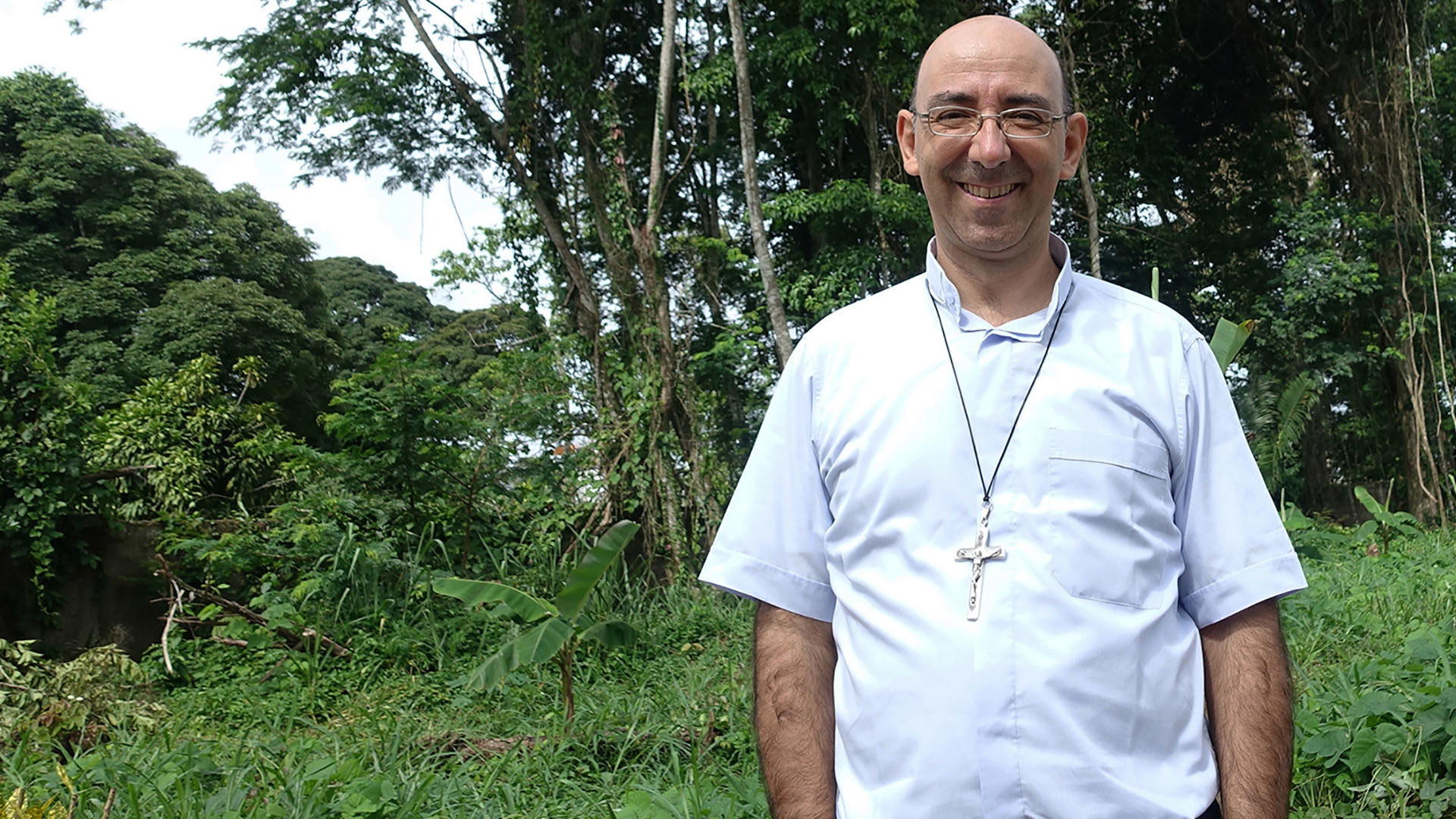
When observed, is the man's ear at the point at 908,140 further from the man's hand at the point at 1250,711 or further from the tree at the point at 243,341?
the tree at the point at 243,341

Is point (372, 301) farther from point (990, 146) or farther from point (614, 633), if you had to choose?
point (990, 146)

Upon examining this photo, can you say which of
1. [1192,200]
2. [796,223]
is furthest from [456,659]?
[1192,200]

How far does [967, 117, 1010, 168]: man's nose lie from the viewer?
1.42 m

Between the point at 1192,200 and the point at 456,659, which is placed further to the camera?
the point at 1192,200

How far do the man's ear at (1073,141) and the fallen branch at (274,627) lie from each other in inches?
198

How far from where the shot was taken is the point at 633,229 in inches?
340

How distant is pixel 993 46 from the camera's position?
4.77 ft

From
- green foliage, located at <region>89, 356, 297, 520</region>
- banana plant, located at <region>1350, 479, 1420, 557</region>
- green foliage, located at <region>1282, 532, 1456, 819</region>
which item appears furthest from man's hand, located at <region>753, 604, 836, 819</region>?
banana plant, located at <region>1350, 479, 1420, 557</region>

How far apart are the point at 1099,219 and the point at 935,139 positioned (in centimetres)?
1325

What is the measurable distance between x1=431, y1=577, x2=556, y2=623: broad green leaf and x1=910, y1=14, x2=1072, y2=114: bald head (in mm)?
3433

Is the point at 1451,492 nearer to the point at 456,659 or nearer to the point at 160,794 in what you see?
the point at 456,659

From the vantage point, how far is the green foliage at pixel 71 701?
4.44m

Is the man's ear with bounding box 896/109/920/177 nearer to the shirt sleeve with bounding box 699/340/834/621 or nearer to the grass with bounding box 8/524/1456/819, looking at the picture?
the shirt sleeve with bounding box 699/340/834/621

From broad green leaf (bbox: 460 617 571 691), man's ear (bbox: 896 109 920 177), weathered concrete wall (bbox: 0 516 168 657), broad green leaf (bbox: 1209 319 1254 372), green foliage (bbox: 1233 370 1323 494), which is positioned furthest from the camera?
green foliage (bbox: 1233 370 1323 494)
